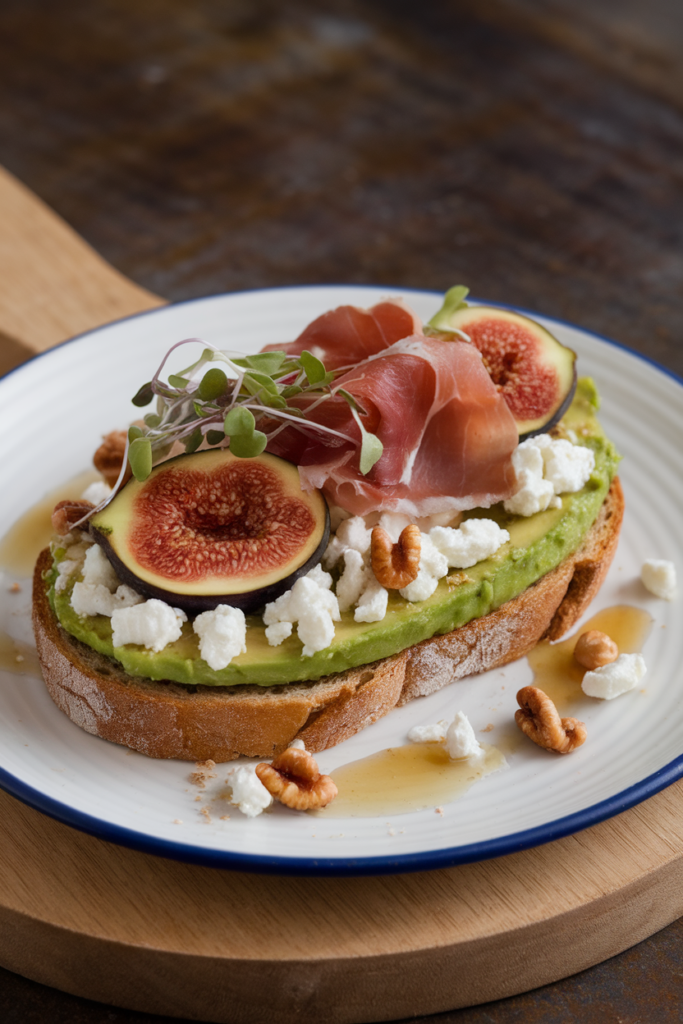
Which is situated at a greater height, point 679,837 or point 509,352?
point 509,352

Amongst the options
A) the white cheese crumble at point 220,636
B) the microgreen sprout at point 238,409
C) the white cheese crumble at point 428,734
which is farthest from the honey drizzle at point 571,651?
the white cheese crumble at point 220,636

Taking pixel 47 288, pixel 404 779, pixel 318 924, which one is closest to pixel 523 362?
pixel 404 779

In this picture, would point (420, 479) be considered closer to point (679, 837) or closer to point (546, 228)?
point (679, 837)

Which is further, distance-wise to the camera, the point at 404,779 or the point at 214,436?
the point at 214,436

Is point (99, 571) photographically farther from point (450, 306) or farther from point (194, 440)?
point (450, 306)

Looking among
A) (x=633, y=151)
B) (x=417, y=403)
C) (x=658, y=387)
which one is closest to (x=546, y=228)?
(x=633, y=151)

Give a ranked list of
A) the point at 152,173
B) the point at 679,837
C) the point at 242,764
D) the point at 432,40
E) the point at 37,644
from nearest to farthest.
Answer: the point at 679,837 < the point at 242,764 < the point at 37,644 < the point at 152,173 < the point at 432,40
